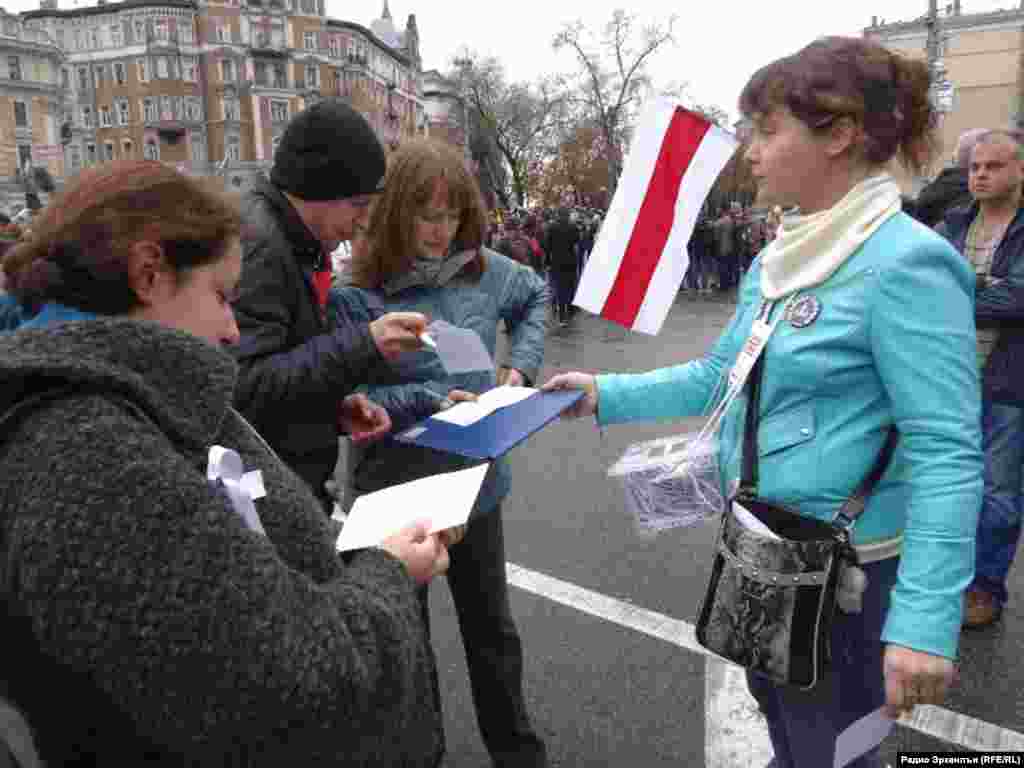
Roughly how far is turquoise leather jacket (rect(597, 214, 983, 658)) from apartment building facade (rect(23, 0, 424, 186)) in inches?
3311

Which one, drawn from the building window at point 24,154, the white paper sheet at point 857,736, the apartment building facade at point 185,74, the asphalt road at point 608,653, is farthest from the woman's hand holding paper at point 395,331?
the apartment building facade at point 185,74

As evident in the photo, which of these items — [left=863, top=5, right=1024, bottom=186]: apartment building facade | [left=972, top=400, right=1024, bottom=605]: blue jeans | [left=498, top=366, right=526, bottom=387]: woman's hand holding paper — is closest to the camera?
[left=498, top=366, right=526, bottom=387]: woman's hand holding paper

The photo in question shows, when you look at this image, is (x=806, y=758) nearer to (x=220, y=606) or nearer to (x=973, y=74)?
(x=220, y=606)

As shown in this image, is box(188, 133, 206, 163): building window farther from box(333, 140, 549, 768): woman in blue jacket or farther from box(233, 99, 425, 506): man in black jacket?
box(233, 99, 425, 506): man in black jacket

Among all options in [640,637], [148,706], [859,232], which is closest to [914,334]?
[859,232]

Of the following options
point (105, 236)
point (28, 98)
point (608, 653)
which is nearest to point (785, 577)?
point (105, 236)

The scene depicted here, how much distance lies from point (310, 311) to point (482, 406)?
55 cm

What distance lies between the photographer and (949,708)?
9.70 feet

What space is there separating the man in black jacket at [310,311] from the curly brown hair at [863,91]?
102 cm

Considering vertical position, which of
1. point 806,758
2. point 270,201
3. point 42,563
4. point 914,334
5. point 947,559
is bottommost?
point 806,758

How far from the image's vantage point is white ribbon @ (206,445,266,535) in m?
1.12

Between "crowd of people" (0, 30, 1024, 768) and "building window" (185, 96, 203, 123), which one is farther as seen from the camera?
"building window" (185, 96, 203, 123)

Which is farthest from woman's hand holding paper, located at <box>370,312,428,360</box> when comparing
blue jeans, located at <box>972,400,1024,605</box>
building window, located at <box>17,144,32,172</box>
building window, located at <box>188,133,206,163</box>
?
building window, located at <box>188,133,206,163</box>

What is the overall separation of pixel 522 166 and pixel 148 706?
6037cm
